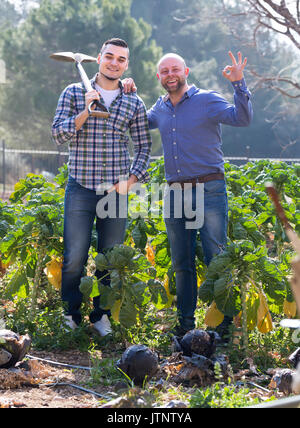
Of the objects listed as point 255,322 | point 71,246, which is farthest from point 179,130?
point 255,322

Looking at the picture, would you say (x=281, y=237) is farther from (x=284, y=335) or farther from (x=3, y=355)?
(x=3, y=355)

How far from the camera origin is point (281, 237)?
201 inches

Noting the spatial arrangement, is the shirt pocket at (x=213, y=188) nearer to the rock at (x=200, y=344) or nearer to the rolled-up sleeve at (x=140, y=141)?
the rolled-up sleeve at (x=140, y=141)

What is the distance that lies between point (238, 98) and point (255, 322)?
1338 millimetres

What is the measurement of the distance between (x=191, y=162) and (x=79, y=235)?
2.76ft

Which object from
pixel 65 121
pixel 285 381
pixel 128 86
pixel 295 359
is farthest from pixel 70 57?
pixel 285 381

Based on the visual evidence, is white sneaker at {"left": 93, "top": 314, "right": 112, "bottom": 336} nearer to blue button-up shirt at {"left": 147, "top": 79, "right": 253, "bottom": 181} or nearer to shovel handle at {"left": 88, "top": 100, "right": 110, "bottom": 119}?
blue button-up shirt at {"left": 147, "top": 79, "right": 253, "bottom": 181}

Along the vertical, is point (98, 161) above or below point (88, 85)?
below

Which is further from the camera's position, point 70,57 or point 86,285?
point 70,57

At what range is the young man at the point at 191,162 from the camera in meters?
3.64

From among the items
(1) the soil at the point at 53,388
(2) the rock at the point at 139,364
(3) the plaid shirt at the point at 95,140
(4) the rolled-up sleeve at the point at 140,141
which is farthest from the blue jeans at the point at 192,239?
(2) the rock at the point at 139,364

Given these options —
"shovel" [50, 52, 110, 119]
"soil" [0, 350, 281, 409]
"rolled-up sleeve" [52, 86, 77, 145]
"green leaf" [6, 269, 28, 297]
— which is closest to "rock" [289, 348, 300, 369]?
"soil" [0, 350, 281, 409]

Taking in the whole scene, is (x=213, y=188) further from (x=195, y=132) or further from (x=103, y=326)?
(x=103, y=326)

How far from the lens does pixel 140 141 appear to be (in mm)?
3939
